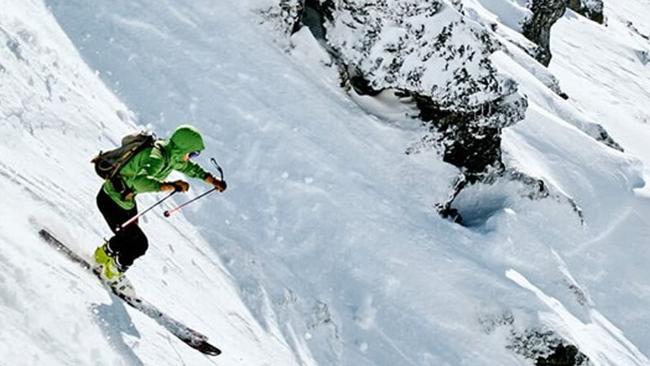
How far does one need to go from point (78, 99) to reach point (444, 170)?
303 inches

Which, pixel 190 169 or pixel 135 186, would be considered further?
pixel 190 169

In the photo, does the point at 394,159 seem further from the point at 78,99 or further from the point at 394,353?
the point at 78,99

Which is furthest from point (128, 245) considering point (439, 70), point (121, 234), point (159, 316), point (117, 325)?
point (439, 70)

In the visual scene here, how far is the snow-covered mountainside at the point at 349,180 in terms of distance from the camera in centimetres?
1192

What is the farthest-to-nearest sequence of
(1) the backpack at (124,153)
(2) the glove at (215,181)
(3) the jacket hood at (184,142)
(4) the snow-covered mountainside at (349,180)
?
(4) the snow-covered mountainside at (349,180)
(2) the glove at (215,181)
(3) the jacket hood at (184,142)
(1) the backpack at (124,153)

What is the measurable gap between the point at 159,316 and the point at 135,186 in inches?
68.0

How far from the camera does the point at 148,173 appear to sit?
27.3 feet

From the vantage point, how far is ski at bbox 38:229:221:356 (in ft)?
28.5

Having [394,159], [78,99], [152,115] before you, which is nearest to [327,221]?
[394,159]

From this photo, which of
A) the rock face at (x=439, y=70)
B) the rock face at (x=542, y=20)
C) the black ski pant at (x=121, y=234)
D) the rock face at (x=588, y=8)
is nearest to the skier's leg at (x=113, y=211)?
the black ski pant at (x=121, y=234)

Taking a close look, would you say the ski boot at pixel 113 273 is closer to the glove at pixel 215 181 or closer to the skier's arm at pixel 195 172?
the skier's arm at pixel 195 172

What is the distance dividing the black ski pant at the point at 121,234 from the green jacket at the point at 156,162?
22cm

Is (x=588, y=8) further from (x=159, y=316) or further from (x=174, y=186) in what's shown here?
(x=159, y=316)

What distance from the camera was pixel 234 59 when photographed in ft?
51.1
